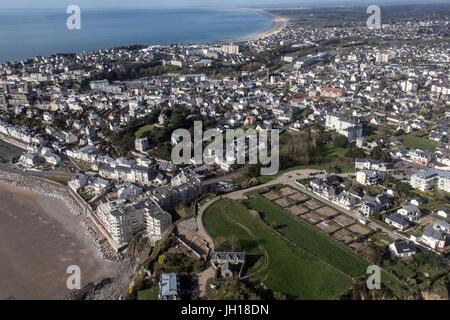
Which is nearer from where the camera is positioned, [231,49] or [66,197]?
[66,197]

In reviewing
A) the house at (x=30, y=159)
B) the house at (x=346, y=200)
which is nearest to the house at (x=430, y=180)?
the house at (x=346, y=200)

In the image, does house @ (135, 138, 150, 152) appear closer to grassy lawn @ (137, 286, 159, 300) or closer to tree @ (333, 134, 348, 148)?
tree @ (333, 134, 348, 148)

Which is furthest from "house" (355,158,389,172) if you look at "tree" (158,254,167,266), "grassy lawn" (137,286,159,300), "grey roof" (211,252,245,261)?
"grassy lawn" (137,286,159,300)

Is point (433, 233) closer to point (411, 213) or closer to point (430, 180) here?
point (411, 213)

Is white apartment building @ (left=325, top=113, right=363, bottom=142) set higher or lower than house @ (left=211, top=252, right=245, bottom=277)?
higher

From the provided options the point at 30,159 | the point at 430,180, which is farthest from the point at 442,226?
the point at 30,159

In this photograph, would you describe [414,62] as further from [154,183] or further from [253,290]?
[253,290]

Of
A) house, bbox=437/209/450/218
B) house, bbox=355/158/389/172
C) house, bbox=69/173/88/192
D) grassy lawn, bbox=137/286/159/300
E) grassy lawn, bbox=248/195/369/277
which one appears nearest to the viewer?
grassy lawn, bbox=137/286/159/300
